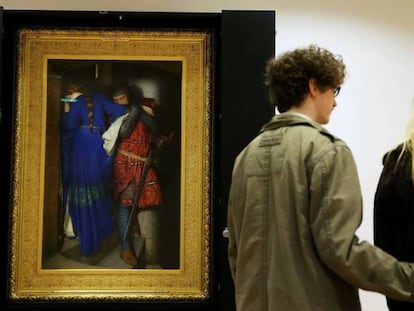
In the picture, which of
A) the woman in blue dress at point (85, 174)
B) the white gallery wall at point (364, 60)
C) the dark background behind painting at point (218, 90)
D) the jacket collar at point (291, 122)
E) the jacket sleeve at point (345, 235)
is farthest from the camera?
the white gallery wall at point (364, 60)

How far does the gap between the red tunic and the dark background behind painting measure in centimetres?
29

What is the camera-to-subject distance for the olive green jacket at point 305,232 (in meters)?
1.38

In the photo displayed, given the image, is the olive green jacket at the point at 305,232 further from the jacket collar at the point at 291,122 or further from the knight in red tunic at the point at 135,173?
the knight in red tunic at the point at 135,173

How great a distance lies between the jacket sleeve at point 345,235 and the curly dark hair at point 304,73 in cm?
21

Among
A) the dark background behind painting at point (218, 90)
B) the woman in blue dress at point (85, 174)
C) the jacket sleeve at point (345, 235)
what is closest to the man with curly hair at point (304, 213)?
the jacket sleeve at point (345, 235)

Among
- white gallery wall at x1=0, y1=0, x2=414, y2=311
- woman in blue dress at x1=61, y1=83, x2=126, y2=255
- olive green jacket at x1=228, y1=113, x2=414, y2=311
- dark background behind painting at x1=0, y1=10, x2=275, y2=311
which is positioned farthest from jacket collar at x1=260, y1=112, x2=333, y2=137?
white gallery wall at x1=0, y1=0, x2=414, y2=311

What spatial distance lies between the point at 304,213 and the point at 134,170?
134cm

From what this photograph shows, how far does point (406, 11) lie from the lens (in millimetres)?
3008

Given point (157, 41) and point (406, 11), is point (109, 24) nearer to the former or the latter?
point (157, 41)

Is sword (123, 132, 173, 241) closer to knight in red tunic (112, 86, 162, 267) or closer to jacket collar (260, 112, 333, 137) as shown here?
knight in red tunic (112, 86, 162, 267)

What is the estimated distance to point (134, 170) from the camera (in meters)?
2.63

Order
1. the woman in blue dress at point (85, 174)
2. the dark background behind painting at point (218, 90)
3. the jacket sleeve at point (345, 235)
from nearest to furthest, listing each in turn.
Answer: the jacket sleeve at point (345, 235) → the dark background behind painting at point (218, 90) → the woman in blue dress at point (85, 174)

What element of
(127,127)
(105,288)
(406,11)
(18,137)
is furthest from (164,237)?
(406,11)

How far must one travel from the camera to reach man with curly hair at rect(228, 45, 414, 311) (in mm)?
1384
